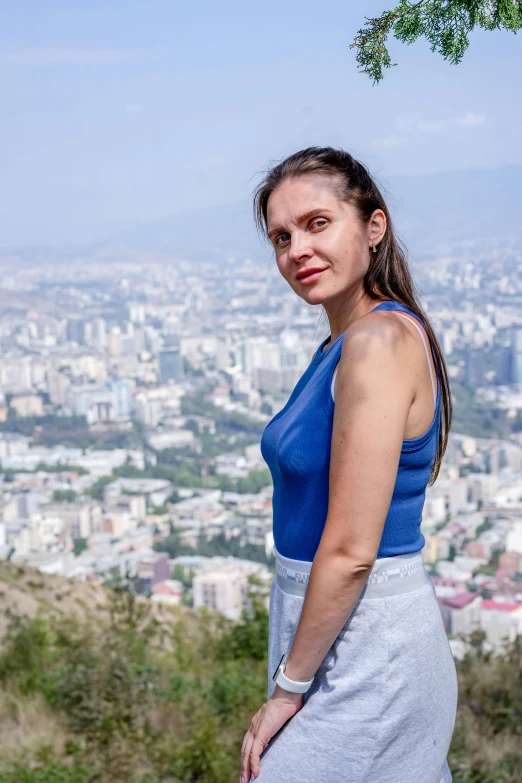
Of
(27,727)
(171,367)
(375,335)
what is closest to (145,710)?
(27,727)

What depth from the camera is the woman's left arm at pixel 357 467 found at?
1061mm

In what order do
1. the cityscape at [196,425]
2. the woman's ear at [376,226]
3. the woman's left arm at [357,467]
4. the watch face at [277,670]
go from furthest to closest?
the cityscape at [196,425]
the woman's ear at [376,226]
the watch face at [277,670]
the woman's left arm at [357,467]

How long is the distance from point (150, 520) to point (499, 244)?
811 inches

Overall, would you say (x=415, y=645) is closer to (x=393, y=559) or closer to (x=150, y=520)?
(x=393, y=559)

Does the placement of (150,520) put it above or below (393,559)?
below

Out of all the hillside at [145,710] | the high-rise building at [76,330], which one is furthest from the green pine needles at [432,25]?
the high-rise building at [76,330]

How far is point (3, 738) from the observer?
128 inches

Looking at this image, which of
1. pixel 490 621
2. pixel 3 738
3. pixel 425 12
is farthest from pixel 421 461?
pixel 490 621

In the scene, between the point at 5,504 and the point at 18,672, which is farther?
the point at 5,504

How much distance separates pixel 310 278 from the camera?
1.26 metres

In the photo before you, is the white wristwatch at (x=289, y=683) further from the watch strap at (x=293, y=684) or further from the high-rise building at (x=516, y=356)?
the high-rise building at (x=516, y=356)

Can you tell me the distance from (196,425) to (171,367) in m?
6.79

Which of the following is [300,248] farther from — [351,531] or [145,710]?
[145,710]

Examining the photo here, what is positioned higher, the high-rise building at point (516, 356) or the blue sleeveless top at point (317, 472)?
the blue sleeveless top at point (317, 472)
